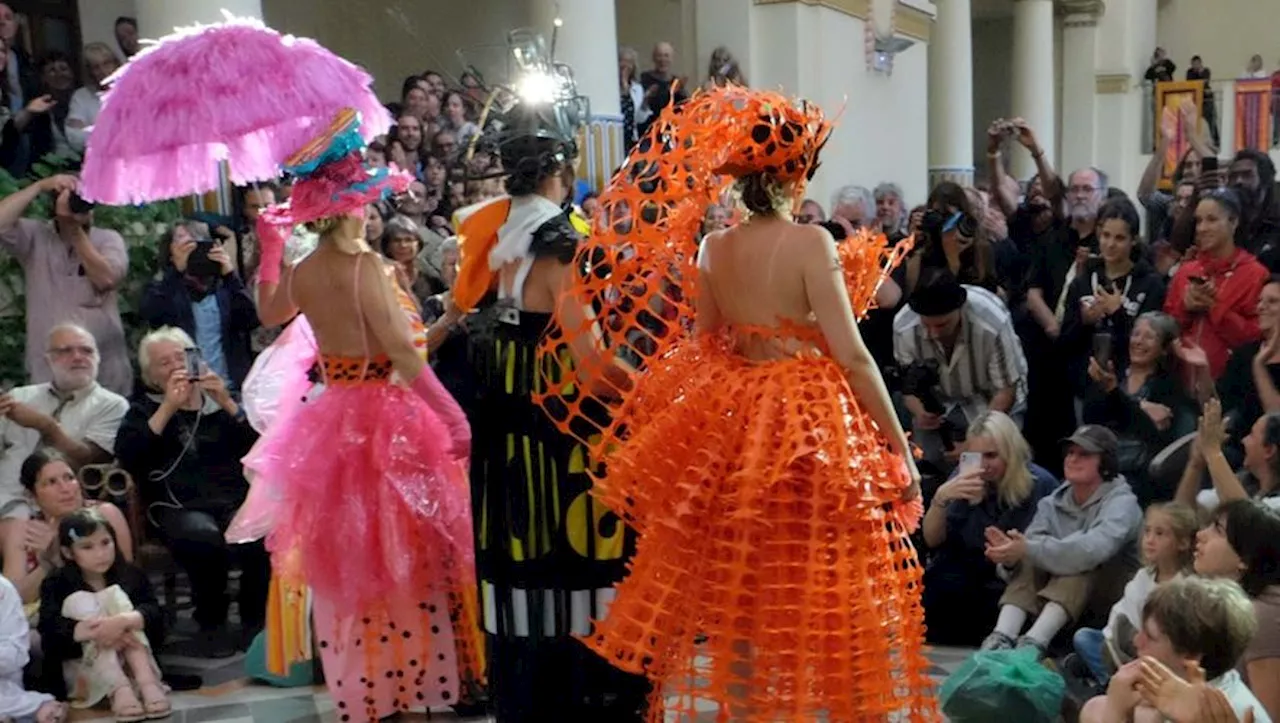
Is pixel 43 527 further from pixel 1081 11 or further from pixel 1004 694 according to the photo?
pixel 1081 11

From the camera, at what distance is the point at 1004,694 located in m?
3.58

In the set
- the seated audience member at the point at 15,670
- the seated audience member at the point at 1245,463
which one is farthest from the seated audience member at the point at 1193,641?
the seated audience member at the point at 15,670

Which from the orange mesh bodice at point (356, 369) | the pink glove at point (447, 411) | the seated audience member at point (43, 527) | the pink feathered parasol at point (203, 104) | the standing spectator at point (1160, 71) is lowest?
the seated audience member at point (43, 527)

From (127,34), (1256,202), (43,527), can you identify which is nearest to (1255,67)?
(1256,202)

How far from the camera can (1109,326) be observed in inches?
201

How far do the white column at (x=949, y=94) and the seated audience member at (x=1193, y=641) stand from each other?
10706 millimetres

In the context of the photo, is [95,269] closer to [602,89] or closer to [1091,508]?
[602,89]

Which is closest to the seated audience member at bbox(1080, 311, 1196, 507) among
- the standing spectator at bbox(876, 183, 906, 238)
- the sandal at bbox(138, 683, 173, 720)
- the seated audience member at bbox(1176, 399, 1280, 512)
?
the seated audience member at bbox(1176, 399, 1280, 512)

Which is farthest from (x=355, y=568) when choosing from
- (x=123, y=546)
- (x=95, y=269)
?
(x=95, y=269)

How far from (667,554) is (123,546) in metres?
2.56

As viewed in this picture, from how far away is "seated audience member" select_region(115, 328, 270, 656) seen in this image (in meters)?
4.90

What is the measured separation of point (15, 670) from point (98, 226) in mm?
2238

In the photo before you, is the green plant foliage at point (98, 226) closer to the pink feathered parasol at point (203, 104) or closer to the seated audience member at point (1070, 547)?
the pink feathered parasol at point (203, 104)

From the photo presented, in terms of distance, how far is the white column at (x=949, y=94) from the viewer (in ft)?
42.9
